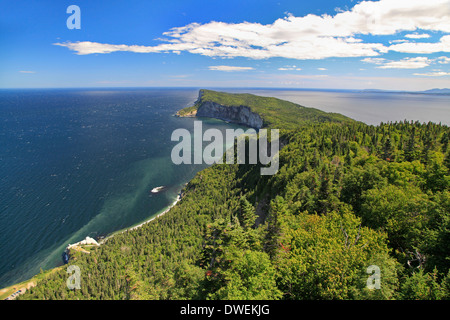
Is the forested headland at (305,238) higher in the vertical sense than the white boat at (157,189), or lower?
higher

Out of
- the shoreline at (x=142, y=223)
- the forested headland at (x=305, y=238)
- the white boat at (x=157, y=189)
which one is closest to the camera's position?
the forested headland at (x=305, y=238)

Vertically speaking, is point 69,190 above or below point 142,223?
above

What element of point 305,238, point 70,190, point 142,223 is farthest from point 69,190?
point 305,238

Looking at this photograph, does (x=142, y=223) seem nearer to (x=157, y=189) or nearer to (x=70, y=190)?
(x=157, y=189)

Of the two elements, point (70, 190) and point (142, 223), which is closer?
point (142, 223)

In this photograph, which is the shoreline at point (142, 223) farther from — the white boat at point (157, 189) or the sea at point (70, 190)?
the white boat at point (157, 189)

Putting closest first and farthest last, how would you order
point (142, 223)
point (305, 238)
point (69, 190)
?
point (305, 238), point (142, 223), point (69, 190)

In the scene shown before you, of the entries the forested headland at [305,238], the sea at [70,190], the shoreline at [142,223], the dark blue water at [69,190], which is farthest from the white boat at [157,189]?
the forested headland at [305,238]

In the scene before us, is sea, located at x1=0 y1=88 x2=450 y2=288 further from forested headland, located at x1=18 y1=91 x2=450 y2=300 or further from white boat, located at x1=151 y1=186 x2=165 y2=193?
forested headland, located at x1=18 y1=91 x2=450 y2=300
